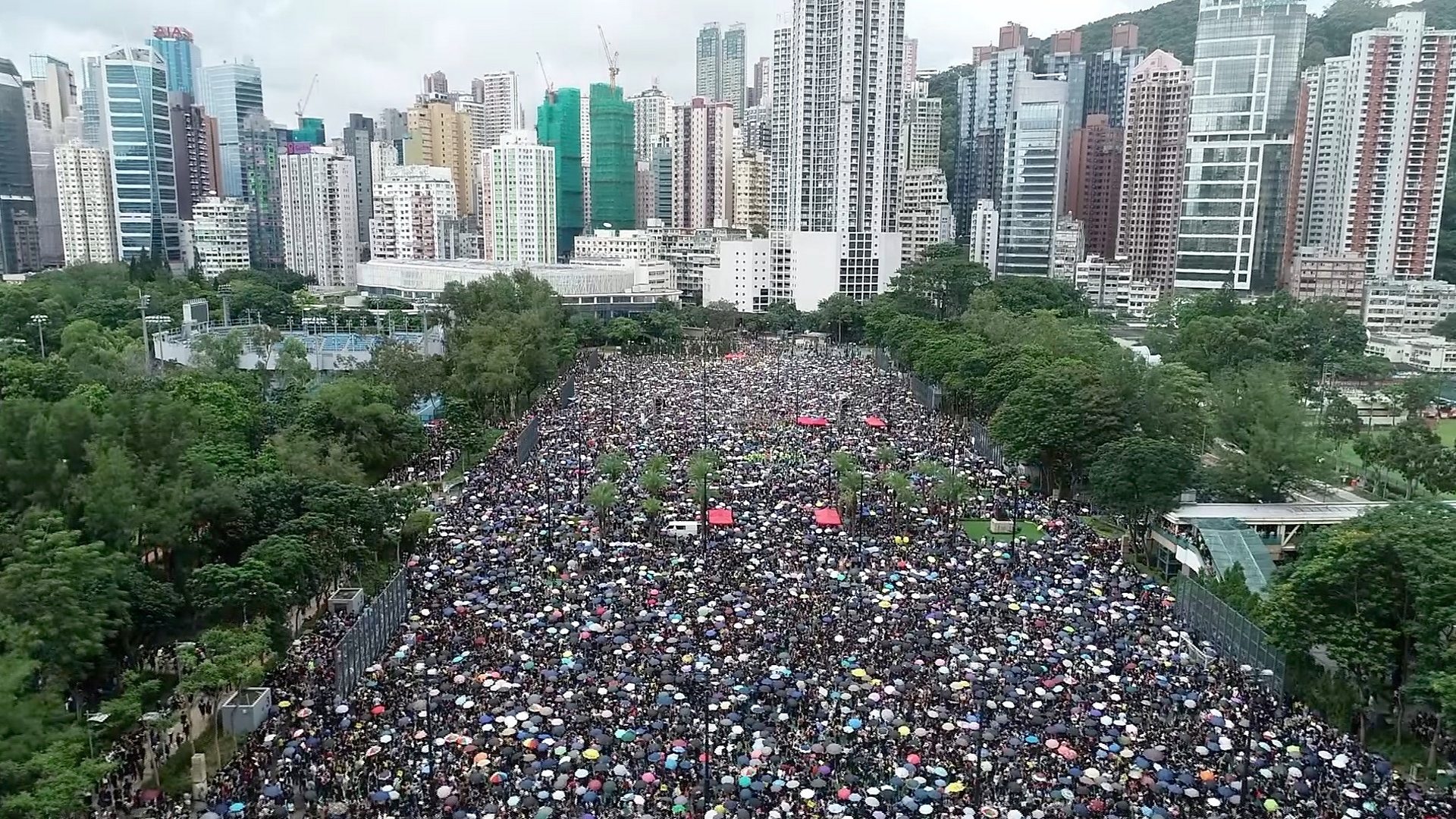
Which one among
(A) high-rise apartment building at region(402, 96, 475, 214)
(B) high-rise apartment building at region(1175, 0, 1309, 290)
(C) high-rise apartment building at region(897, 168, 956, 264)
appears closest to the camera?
(B) high-rise apartment building at region(1175, 0, 1309, 290)

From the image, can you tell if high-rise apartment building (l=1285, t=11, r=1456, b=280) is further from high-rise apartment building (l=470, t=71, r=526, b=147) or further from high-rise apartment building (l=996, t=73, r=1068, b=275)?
high-rise apartment building (l=470, t=71, r=526, b=147)

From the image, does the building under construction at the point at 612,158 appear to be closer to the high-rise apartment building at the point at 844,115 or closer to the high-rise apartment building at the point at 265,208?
the high-rise apartment building at the point at 265,208

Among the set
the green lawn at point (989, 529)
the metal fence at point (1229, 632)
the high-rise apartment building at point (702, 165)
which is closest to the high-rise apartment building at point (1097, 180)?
the high-rise apartment building at point (702, 165)

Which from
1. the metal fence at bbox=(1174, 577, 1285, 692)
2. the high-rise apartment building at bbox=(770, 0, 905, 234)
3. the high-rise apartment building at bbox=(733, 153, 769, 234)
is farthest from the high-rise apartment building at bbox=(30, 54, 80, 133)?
the metal fence at bbox=(1174, 577, 1285, 692)

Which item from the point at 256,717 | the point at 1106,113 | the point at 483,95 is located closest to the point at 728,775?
the point at 256,717

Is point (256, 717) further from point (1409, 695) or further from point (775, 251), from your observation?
point (775, 251)

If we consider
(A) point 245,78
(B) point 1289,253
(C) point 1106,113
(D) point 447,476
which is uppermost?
(A) point 245,78

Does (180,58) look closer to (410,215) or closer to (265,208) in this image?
(265,208)

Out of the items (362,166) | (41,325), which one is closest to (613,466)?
(41,325)
